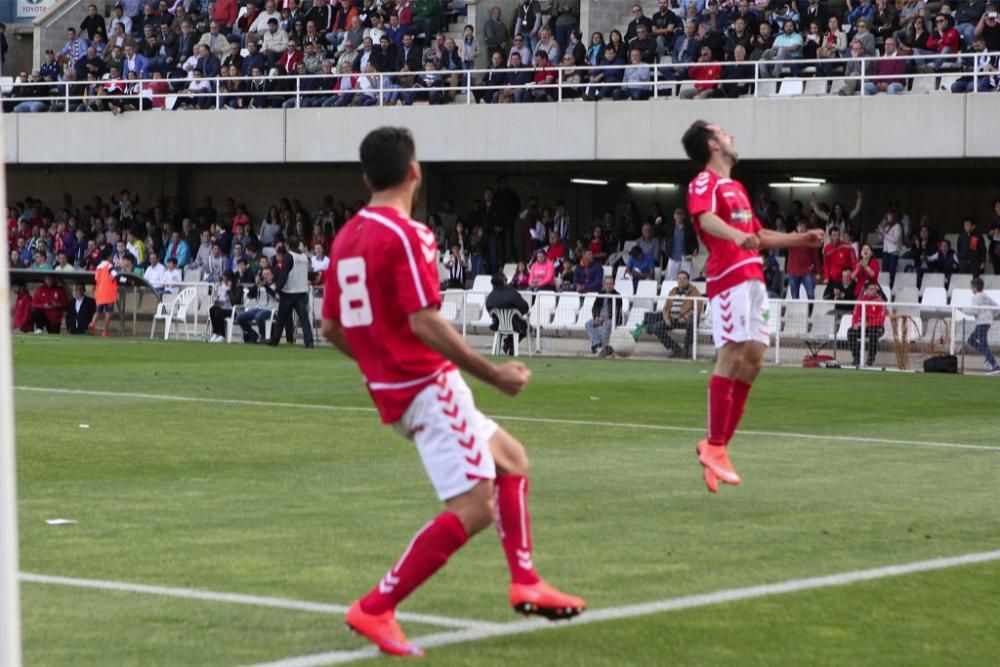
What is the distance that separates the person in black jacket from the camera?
94.3 feet

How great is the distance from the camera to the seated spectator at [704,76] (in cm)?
3284

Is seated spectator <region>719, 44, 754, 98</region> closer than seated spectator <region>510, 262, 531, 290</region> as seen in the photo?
Yes

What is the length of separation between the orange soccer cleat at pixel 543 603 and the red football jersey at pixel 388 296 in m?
0.77

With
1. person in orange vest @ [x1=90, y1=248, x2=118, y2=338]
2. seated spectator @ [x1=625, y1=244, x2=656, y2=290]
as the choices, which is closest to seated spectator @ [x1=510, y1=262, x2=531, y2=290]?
seated spectator @ [x1=625, y1=244, x2=656, y2=290]

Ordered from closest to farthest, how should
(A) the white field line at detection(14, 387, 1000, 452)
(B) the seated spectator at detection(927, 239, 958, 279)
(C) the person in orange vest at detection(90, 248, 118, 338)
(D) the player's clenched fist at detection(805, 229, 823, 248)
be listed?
(D) the player's clenched fist at detection(805, 229, 823, 248) → (A) the white field line at detection(14, 387, 1000, 452) → (B) the seated spectator at detection(927, 239, 958, 279) → (C) the person in orange vest at detection(90, 248, 118, 338)

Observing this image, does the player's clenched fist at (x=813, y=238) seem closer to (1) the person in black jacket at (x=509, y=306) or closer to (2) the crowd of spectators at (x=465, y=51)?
(1) the person in black jacket at (x=509, y=306)

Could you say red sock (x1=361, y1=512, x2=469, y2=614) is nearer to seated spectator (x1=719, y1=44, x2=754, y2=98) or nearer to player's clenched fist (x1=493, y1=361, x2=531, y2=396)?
player's clenched fist (x1=493, y1=361, x2=531, y2=396)

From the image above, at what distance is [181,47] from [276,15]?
243cm

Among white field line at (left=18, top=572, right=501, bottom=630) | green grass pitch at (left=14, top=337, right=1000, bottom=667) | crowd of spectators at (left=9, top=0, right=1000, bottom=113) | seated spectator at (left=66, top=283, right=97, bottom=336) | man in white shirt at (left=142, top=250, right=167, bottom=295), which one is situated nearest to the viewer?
green grass pitch at (left=14, top=337, right=1000, bottom=667)

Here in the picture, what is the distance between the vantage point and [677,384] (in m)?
21.8

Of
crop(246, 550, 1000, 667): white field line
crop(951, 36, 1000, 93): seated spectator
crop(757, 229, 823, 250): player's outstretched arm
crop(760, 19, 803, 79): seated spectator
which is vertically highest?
crop(760, 19, 803, 79): seated spectator

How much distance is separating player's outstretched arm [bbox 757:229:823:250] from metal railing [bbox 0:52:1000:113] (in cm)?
2055

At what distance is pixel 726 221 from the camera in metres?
10.3

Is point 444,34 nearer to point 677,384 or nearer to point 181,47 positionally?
point 181,47
